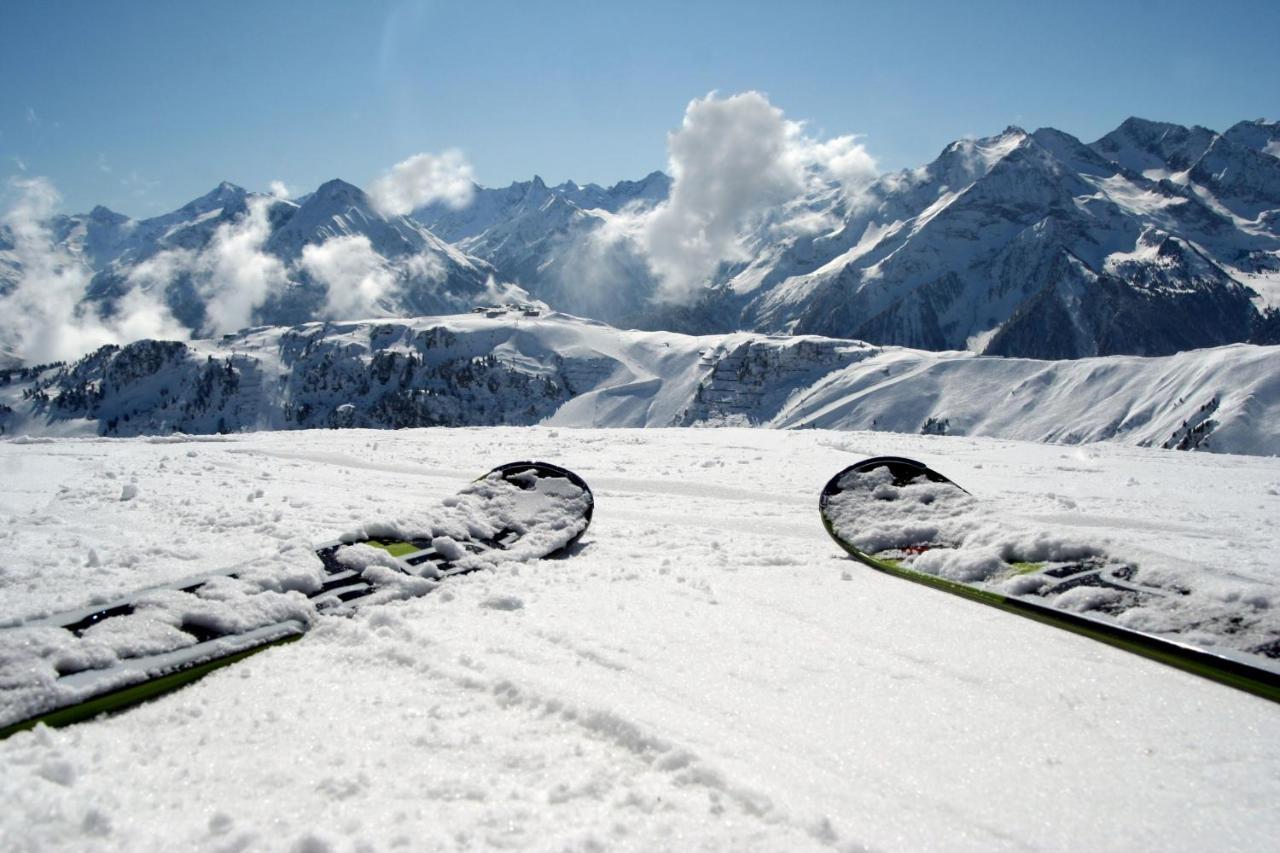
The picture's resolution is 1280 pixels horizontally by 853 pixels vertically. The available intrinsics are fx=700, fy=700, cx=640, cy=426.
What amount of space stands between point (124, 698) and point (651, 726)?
300cm

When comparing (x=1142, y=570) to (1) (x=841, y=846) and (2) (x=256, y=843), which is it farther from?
(2) (x=256, y=843)

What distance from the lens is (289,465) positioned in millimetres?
16734

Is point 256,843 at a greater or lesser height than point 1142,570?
lesser

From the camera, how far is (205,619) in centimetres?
495

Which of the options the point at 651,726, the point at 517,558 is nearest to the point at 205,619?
the point at 517,558

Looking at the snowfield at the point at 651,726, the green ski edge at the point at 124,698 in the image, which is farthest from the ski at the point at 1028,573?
the green ski edge at the point at 124,698

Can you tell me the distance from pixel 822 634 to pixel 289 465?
15.0 meters

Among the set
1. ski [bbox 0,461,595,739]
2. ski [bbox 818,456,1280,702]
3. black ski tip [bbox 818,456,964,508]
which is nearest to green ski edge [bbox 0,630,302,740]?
ski [bbox 0,461,595,739]

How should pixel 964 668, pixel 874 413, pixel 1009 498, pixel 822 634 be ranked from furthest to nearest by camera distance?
pixel 874 413 → pixel 1009 498 → pixel 822 634 → pixel 964 668

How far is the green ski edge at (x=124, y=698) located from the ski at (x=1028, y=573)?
613 centimetres

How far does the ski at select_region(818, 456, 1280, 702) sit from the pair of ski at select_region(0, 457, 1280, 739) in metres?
0.01

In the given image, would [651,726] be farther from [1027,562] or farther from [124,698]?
[1027,562]

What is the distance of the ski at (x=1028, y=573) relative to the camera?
15.8 ft

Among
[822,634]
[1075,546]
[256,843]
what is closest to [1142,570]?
[1075,546]
